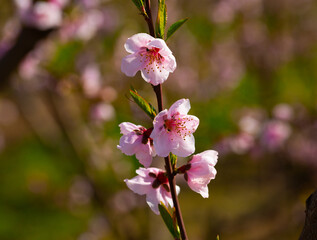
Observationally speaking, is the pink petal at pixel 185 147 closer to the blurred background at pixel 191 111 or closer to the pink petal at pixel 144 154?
the pink petal at pixel 144 154

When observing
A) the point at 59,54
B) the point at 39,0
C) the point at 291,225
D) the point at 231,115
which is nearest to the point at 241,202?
the point at 291,225

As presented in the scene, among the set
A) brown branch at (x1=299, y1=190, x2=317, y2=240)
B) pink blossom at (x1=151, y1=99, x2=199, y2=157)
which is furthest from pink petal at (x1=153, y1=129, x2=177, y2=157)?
brown branch at (x1=299, y1=190, x2=317, y2=240)

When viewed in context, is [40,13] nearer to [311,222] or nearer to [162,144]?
[162,144]

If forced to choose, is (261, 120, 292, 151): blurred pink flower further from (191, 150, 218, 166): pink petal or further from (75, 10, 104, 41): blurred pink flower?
(191, 150, 218, 166): pink petal

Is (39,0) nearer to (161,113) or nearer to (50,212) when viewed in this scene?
(161,113)

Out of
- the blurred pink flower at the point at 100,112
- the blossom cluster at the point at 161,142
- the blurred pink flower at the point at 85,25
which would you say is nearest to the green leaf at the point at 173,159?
the blossom cluster at the point at 161,142

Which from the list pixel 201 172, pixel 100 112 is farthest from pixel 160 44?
pixel 100 112
